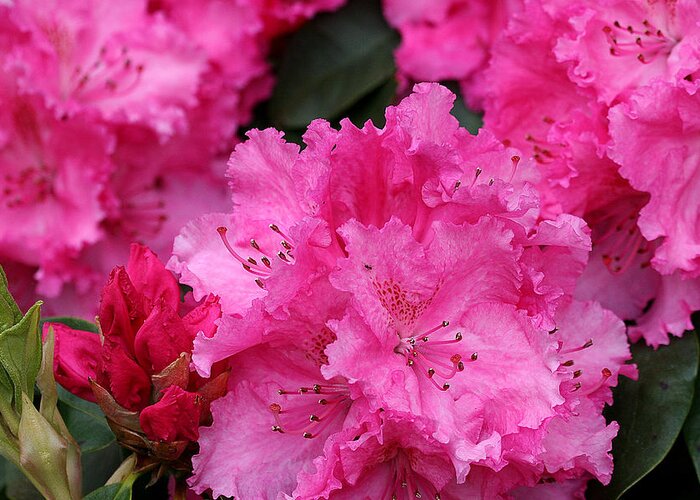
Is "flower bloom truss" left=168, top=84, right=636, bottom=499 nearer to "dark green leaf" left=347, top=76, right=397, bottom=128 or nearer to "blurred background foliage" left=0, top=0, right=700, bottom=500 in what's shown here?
"blurred background foliage" left=0, top=0, right=700, bottom=500

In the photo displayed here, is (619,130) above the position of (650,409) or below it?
above

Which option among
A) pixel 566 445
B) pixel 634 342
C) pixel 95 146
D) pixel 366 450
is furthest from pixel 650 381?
pixel 95 146

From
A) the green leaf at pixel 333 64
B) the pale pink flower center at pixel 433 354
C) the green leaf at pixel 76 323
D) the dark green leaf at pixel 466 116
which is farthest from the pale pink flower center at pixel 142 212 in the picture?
the pale pink flower center at pixel 433 354

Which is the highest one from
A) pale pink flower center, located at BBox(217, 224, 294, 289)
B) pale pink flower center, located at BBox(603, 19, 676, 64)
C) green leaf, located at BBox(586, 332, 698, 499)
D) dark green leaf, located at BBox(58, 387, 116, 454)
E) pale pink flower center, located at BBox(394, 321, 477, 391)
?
pale pink flower center, located at BBox(603, 19, 676, 64)

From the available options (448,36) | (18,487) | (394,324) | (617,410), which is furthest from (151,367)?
(448,36)

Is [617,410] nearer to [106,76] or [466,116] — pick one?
[466,116]


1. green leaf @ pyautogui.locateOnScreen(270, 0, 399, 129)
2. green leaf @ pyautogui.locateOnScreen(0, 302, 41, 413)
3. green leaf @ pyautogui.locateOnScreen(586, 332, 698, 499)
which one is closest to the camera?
green leaf @ pyautogui.locateOnScreen(0, 302, 41, 413)

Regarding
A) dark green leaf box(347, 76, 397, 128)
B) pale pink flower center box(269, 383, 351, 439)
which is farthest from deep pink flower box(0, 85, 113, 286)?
pale pink flower center box(269, 383, 351, 439)
